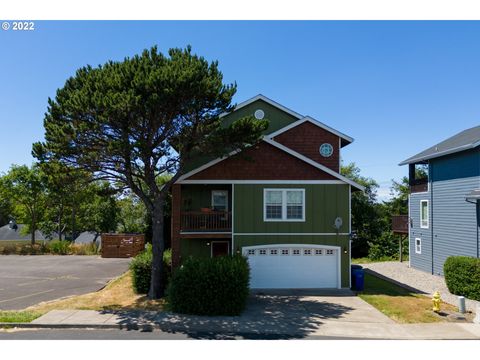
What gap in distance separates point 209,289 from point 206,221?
5.05 metres

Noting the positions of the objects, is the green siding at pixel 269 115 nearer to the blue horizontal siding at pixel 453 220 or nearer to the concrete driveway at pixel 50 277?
the blue horizontal siding at pixel 453 220

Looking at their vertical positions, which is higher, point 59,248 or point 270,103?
point 270,103

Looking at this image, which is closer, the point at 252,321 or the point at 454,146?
the point at 252,321

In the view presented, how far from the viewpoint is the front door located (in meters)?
19.3

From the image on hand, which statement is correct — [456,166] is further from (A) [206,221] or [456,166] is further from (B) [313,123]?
(A) [206,221]

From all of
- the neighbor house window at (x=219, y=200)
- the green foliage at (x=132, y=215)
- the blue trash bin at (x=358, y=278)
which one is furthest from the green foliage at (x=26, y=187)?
the blue trash bin at (x=358, y=278)

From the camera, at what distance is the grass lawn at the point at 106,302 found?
553 inches

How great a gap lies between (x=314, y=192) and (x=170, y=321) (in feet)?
29.3

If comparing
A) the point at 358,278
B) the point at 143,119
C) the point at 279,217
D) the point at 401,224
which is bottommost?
the point at 358,278

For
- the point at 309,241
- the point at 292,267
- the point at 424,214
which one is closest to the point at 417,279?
the point at 424,214

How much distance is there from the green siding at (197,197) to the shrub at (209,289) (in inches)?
225

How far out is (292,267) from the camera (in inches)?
696

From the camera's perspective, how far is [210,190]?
63.8 ft

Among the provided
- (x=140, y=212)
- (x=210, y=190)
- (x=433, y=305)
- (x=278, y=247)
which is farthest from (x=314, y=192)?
(x=140, y=212)
